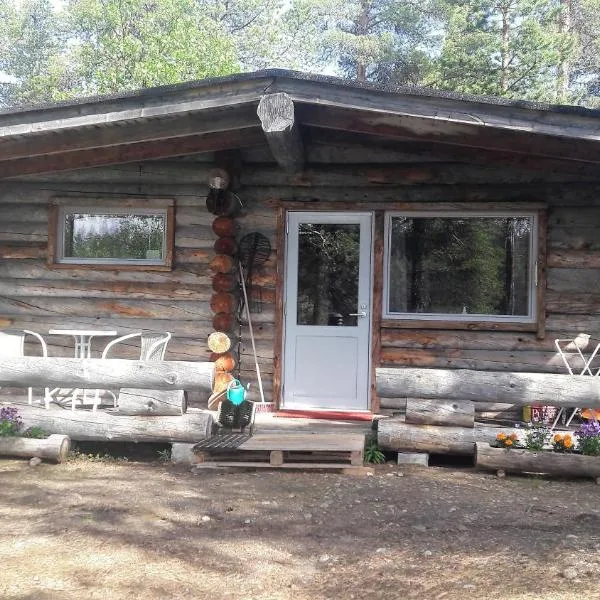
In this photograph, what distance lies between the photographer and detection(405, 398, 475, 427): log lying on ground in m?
5.65

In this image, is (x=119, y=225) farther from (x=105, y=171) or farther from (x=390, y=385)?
(x=390, y=385)

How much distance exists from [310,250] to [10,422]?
353 centimetres

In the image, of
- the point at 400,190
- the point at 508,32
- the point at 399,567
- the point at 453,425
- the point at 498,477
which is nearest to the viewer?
the point at 399,567

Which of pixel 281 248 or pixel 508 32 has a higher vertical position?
pixel 508 32

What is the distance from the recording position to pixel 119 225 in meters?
7.54

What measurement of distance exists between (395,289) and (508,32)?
1800 cm

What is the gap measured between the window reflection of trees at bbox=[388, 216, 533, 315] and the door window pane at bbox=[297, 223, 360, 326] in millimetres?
447

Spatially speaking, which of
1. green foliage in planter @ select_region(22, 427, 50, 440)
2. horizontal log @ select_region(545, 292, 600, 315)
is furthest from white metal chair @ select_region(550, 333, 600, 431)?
green foliage in planter @ select_region(22, 427, 50, 440)

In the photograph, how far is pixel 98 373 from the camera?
5.78 metres

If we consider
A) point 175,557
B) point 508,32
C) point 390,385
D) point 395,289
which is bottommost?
point 175,557

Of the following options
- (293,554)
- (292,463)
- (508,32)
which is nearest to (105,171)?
(292,463)

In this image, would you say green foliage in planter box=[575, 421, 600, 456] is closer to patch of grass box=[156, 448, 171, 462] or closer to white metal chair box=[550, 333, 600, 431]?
white metal chair box=[550, 333, 600, 431]

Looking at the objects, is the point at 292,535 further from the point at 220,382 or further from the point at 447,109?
the point at 447,109

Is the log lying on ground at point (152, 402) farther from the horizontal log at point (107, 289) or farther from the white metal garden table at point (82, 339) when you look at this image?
the horizontal log at point (107, 289)
